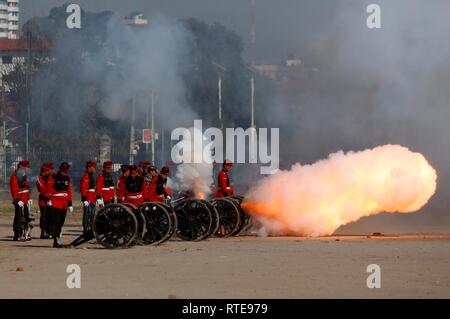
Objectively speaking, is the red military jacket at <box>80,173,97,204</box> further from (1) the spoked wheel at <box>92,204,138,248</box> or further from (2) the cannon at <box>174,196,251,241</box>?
(1) the spoked wheel at <box>92,204,138,248</box>

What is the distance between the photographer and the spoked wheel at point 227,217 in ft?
80.2

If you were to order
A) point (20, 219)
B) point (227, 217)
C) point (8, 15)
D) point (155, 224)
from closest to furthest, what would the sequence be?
point (155, 224), point (20, 219), point (227, 217), point (8, 15)

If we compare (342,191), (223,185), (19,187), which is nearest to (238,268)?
(342,191)

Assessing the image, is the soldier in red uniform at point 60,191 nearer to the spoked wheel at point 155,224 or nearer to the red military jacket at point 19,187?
the red military jacket at point 19,187

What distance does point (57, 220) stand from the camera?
2216 centimetres

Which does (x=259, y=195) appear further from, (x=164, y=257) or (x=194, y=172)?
(x=164, y=257)

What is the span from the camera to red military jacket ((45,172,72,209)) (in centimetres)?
2264

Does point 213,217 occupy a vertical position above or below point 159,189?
below

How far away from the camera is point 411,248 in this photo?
20.8m

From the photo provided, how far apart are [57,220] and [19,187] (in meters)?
2.29

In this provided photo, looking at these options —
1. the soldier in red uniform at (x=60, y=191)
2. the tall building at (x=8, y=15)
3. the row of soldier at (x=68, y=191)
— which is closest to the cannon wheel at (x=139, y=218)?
the row of soldier at (x=68, y=191)

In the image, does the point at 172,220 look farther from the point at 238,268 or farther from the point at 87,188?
Result: the point at 238,268

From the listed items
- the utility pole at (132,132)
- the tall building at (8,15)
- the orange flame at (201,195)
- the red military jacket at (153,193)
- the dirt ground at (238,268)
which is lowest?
the dirt ground at (238,268)

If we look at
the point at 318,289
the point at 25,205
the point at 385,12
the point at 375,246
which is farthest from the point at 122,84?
the point at 318,289
